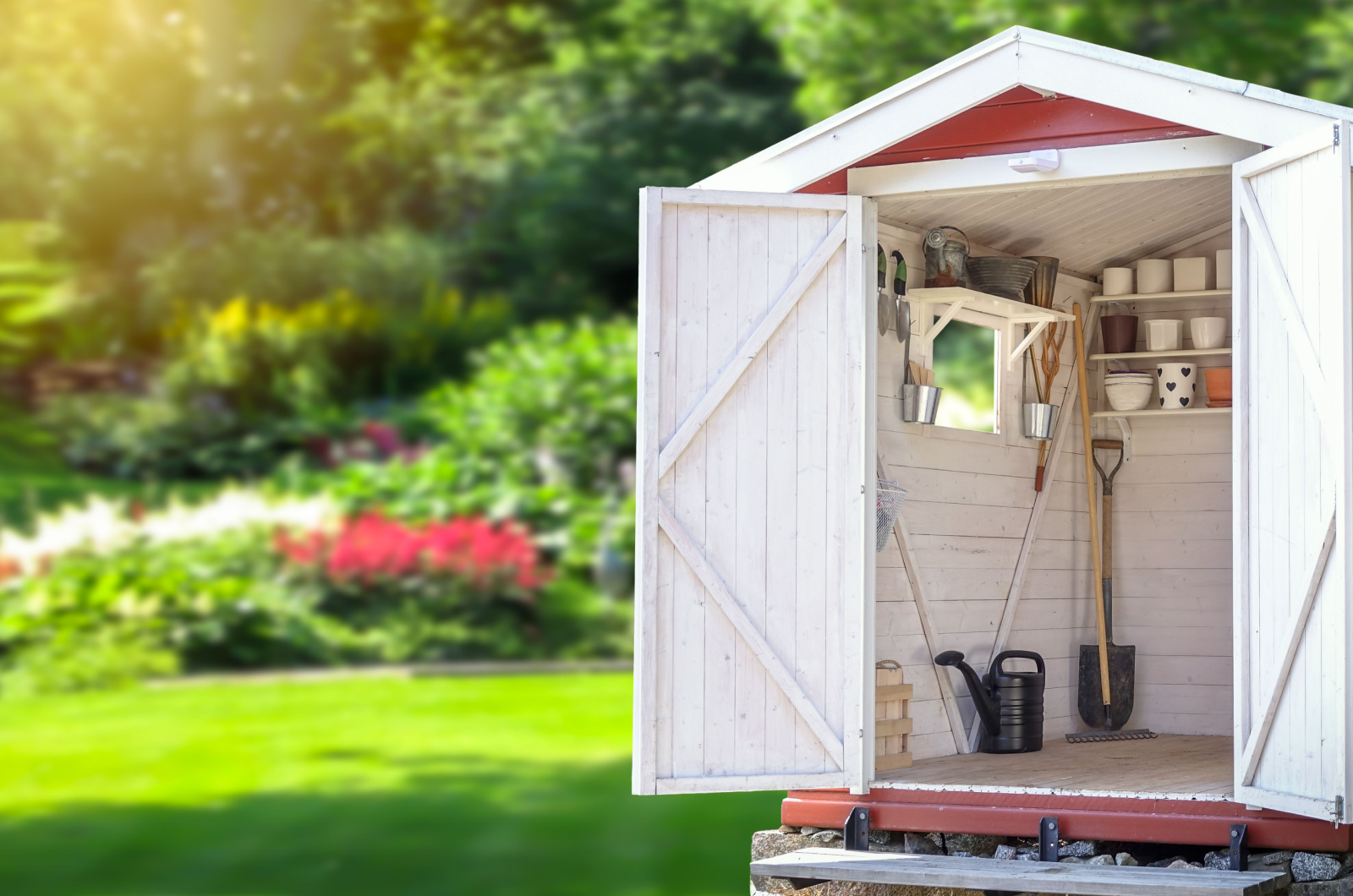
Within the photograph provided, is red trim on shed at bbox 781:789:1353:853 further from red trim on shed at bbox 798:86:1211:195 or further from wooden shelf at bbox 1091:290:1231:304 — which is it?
wooden shelf at bbox 1091:290:1231:304

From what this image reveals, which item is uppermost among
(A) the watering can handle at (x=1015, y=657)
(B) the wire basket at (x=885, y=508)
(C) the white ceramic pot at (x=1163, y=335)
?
(C) the white ceramic pot at (x=1163, y=335)

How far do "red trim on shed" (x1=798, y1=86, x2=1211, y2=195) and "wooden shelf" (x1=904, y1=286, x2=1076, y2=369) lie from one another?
3.41 ft

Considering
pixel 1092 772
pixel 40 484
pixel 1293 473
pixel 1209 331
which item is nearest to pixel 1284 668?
pixel 1293 473

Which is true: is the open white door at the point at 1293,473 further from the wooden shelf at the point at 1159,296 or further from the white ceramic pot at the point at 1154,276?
the white ceramic pot at the point at 1154,276

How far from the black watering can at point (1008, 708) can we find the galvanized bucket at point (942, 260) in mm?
1562

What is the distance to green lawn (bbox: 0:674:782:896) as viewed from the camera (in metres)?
8.98

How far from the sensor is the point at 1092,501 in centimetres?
784

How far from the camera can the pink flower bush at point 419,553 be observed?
11.2 metres

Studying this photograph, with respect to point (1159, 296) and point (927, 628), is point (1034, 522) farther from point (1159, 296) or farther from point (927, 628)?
point (1159, 296)

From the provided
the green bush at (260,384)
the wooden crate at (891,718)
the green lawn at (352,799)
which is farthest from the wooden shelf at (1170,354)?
the green bush at (260,384)

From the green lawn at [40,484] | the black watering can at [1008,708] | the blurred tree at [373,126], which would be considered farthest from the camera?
the blurred tree at [373,126]

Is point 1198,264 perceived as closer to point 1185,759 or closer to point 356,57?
point 1185,759

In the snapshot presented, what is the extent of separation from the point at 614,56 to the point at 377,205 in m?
2.99

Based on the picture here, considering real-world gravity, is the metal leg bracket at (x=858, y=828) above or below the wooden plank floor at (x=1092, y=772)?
below
